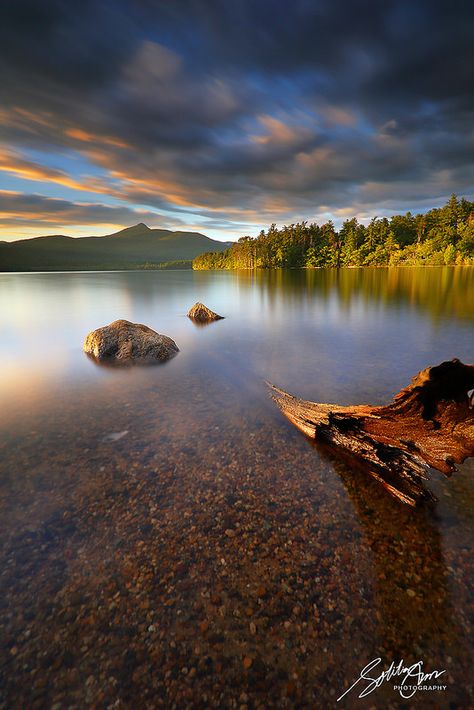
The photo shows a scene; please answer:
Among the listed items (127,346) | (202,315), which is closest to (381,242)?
(202,315)

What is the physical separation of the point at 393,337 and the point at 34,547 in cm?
2329

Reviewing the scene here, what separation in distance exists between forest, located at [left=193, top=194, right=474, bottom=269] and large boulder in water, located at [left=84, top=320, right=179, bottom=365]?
135 m

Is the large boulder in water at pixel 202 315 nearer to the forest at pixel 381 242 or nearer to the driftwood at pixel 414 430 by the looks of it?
the driftwood at pixel 414 430

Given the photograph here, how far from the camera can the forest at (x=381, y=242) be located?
121562 mm

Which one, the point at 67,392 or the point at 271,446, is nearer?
the point at 271,446

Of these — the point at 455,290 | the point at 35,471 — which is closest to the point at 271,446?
the point at 35,471

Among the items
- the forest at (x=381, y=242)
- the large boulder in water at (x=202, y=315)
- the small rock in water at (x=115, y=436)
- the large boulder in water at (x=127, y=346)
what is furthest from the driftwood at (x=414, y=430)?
the forest at (x=381, y=242)

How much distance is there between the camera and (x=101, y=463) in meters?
8.35

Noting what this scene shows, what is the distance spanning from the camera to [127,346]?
18.4 m

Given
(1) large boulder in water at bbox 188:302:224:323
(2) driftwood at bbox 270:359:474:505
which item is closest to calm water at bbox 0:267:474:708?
(2) driftwood at bbox 270:359:474:505

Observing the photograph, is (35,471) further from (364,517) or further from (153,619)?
(364,517)

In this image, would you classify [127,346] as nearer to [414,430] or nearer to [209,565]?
[209,565]

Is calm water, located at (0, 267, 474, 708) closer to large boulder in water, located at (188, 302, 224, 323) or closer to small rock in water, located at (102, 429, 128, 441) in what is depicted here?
small rock in water, located at (102, 429, 128, 441)

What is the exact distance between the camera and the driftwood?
5.23 m
